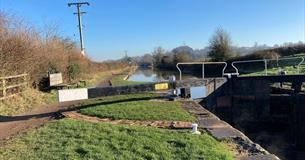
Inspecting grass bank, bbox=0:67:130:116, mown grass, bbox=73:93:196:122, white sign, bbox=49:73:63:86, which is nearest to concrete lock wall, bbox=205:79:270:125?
mown grass, bbox=73:93:196:122

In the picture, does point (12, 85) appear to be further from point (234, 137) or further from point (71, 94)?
point (234, 137)

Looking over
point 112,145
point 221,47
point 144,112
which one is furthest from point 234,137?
point 221,47

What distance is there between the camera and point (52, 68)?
19.9 metres

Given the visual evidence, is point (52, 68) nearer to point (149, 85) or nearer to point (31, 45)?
point (31, 45)

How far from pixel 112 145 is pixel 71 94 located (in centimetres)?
528

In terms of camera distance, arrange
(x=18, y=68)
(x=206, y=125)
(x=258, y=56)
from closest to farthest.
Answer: (x=206, y=125) < (x=18, y=68) < (x=258, y=56)

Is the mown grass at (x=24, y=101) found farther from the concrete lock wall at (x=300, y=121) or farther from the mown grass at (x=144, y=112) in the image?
the concrete lock wall at (x=300, y=121)

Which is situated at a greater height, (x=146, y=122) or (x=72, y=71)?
(x=72, y=71)

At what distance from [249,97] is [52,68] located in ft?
37.4

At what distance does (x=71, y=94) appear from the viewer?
10.8m

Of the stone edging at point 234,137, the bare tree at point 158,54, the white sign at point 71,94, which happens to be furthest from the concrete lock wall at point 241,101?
the bare tree at point 158,54

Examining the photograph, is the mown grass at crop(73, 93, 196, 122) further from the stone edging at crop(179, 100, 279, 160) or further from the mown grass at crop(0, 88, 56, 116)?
the mown grass at crop(0, 88, 56, 116)

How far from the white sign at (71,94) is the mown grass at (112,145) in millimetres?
3174

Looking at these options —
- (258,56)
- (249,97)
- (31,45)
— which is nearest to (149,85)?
(249,97)
